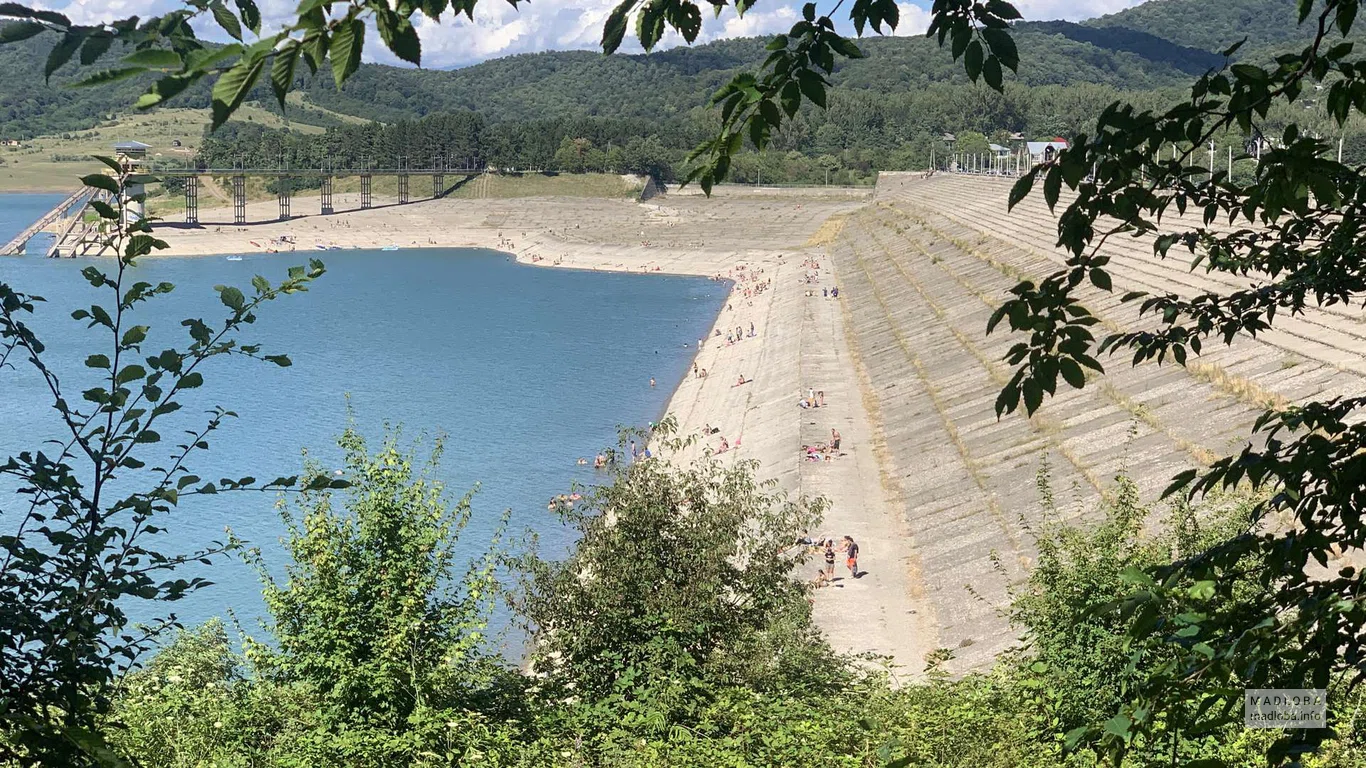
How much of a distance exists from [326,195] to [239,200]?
10.6 m

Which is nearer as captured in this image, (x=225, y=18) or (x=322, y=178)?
(x=225, y=18)

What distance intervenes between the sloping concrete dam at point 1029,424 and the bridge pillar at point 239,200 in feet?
335

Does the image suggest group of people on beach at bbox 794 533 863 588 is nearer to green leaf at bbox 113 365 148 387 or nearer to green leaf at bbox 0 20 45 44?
green leaf at bbox 113 365 148 387

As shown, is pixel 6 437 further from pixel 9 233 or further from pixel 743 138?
pixel 9 233

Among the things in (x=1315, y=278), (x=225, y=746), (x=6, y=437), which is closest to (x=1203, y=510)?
(x=225, y=746)

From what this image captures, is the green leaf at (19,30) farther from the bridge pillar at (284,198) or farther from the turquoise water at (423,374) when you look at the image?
the bridge pillar at (284,198)

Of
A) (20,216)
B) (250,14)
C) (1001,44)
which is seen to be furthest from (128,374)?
(20,216)

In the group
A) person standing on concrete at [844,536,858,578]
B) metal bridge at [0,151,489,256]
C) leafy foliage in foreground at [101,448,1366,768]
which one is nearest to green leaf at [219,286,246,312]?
leafy foliage in foreground at [101,448,1366,768]

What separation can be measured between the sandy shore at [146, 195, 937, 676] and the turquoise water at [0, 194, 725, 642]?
364cm

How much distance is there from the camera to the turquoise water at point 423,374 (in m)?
38.0

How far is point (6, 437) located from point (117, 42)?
4461cm

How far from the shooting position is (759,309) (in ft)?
240

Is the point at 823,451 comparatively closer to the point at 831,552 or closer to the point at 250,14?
the point at 831,552

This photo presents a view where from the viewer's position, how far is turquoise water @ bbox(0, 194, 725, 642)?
125 ft
